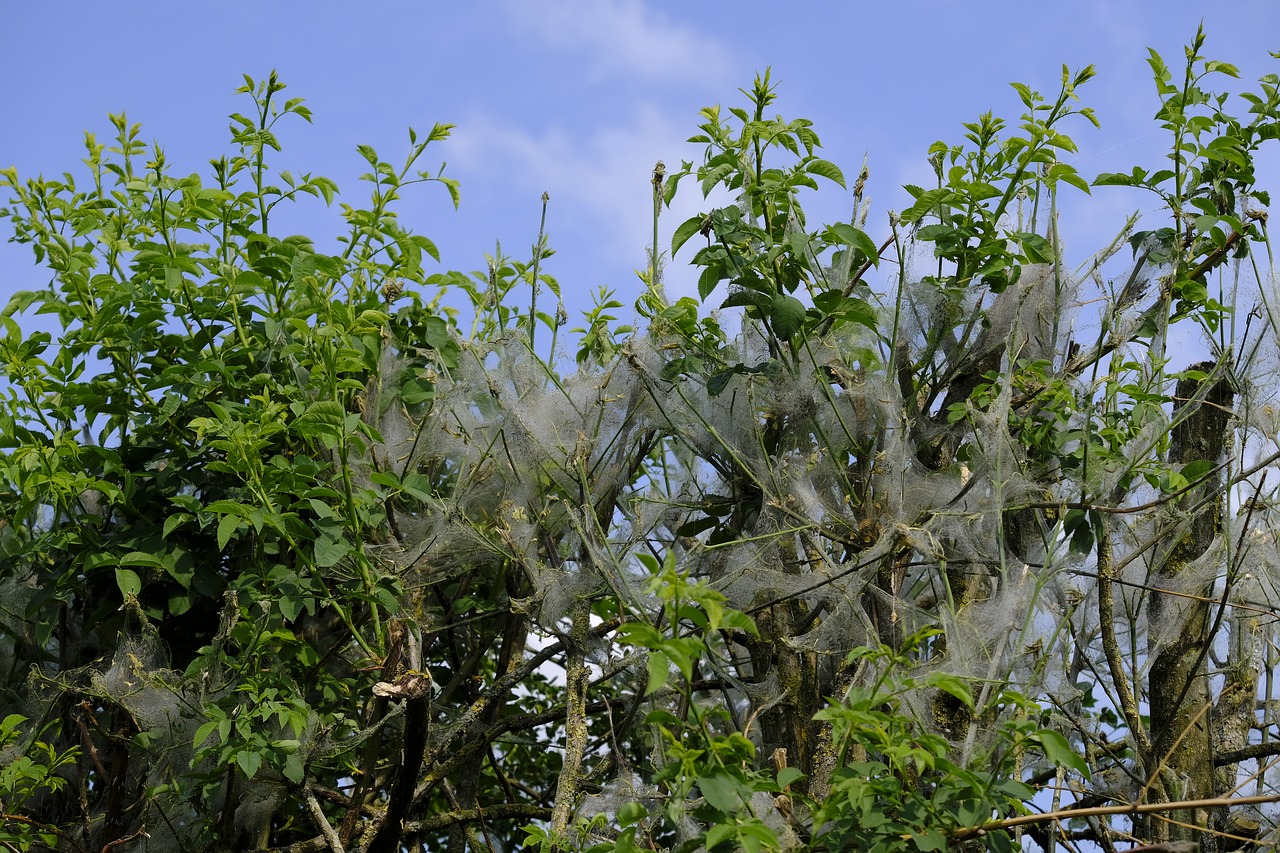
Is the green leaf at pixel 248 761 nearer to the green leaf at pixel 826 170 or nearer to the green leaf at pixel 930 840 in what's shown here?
the green leaf at pixel 930 840

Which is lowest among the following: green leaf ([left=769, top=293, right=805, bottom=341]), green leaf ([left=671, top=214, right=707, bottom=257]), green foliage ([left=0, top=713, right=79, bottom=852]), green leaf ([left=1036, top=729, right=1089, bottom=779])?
green foliage ([left=0, top=713, right=79, bottom=852])

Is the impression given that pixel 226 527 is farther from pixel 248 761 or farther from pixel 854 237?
pixel 854 237

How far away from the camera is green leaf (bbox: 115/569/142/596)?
11.9 ft

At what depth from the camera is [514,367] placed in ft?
13.2

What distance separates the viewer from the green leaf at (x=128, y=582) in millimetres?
3637

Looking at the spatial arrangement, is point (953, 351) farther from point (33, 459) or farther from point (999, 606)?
point (33, 459)

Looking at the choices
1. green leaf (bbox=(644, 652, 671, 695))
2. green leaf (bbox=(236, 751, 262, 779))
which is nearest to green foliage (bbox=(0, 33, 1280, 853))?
green leaf (bbox=(236, 751, 262, 779))

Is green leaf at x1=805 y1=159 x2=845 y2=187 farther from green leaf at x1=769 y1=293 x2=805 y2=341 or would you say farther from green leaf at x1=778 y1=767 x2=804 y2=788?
green leaf at x1=778 y1=767 x2=804 y2=788

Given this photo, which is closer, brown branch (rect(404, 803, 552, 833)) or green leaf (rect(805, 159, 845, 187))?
green leaf (rect(805, 159, 845, 187))

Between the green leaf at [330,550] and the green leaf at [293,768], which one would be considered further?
the green leaf at [330,550]

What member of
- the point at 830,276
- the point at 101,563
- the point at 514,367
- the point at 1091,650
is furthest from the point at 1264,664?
the point at 101,563

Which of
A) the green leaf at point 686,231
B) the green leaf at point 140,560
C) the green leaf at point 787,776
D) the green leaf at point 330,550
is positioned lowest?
the green leaf at point 787,776

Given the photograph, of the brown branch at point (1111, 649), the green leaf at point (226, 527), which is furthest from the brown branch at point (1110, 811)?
the green leaf at point (226, 527)

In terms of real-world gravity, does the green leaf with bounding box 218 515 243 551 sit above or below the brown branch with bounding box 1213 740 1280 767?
below
